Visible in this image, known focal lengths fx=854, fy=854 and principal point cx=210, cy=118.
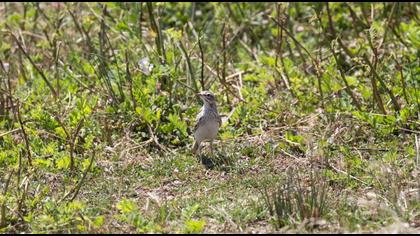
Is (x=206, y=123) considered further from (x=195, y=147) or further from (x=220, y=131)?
(x=220, y=131)

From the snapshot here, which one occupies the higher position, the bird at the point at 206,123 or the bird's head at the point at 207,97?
the bird's head at the point at 207,97

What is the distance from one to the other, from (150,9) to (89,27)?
92 cm

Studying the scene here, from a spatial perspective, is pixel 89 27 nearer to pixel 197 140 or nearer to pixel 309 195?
pixel 197 140

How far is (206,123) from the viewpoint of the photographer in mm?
7781

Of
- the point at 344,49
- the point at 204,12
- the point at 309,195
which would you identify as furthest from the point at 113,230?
the point at 204,12

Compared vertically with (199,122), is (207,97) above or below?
above

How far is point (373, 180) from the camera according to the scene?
22.4ft

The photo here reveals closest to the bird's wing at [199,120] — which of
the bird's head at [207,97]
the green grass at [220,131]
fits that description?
the bird's head at [207,97]

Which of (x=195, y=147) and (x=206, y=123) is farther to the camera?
(x=195, y=147)

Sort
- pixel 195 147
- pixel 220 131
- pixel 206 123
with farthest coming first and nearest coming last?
pixel 220 131, pixel 195 147, pixel 206 123

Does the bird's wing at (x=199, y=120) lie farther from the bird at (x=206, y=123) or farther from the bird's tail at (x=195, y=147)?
the bird's tail at (x=195, y=147)

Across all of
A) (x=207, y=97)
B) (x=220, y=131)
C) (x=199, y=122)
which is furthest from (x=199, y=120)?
(x=220, y=131)

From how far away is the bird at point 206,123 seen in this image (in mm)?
7766

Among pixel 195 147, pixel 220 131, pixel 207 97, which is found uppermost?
pixel 207 97
